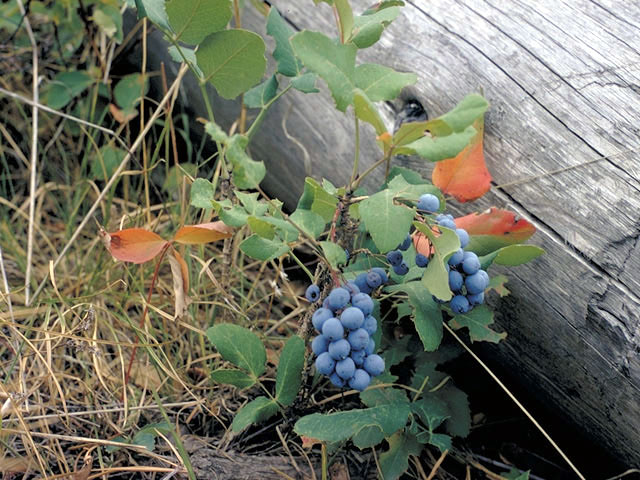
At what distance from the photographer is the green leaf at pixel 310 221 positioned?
3.11 ft

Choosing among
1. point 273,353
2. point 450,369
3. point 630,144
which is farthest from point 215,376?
point 630,144

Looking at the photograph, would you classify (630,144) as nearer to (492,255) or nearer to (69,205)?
(492,255)

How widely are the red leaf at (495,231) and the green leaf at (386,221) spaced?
22cm

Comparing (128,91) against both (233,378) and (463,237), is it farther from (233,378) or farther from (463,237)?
(463,237)

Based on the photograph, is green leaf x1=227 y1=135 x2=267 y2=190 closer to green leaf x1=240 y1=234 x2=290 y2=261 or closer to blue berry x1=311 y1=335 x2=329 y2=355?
green leaf x1=240 y1=234 x2=290 y2=261

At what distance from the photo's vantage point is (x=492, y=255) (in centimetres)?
97

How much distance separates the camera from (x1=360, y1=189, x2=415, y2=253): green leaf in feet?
2.71

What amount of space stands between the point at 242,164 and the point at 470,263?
13.3 inches

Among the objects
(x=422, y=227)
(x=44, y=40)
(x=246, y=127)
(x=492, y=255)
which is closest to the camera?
(x=422, y=227)

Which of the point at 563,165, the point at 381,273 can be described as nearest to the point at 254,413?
the point at 381,273

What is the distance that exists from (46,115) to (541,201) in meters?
1.32

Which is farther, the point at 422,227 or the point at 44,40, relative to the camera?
the point at 44,40

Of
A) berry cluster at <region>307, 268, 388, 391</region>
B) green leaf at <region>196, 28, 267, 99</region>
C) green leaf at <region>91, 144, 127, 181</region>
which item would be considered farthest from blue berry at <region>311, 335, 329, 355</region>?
green leaf at <region>91, 144, 127, 181</region>

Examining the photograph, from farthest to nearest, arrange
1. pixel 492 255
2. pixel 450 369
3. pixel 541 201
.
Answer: pixel 450 369
pixel 541 201
pixel 492 255
